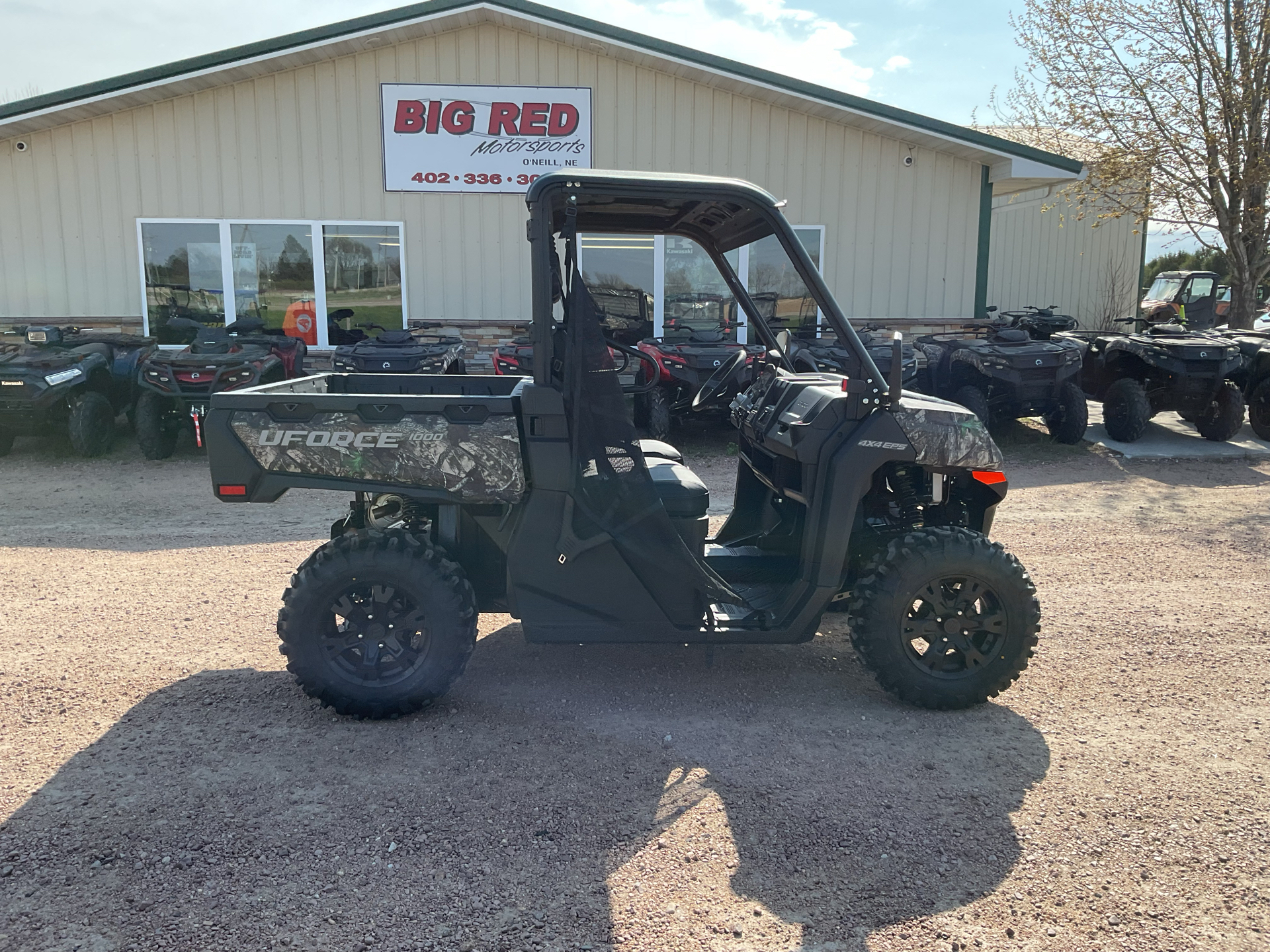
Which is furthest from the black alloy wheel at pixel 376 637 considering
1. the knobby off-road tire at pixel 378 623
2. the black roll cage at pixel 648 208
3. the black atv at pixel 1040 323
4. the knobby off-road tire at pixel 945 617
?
the black atv at pixel 1040 323

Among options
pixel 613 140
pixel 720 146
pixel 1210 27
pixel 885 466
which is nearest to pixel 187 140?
pixel 613 140

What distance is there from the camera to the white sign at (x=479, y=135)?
12188 mm

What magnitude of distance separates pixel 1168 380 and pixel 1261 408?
1294mm

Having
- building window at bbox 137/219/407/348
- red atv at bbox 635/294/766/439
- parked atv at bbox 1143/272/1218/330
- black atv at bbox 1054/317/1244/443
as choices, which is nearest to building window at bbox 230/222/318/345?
building window at bbox 137/219/407/348

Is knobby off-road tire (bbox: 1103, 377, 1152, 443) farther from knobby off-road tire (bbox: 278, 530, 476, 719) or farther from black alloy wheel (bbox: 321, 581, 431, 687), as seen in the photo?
black alloy wheel (bbox: 321, 581, 431, 687)

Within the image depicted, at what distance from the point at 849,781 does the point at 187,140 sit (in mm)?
11784

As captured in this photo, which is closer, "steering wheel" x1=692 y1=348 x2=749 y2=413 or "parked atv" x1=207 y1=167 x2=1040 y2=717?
"parked atv" x1=207 y1=167 x2=1040 y2=717

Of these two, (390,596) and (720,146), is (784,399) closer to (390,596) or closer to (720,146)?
(390,596)

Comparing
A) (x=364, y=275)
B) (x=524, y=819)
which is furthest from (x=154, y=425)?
(x=524, y=819)

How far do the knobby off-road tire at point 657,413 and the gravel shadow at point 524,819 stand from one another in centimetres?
604

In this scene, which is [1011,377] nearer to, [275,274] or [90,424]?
[275,274]

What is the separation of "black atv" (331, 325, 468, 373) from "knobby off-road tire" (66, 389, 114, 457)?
2.31 m

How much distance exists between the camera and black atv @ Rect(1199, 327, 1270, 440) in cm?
1123

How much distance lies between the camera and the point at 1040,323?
1261 cm
